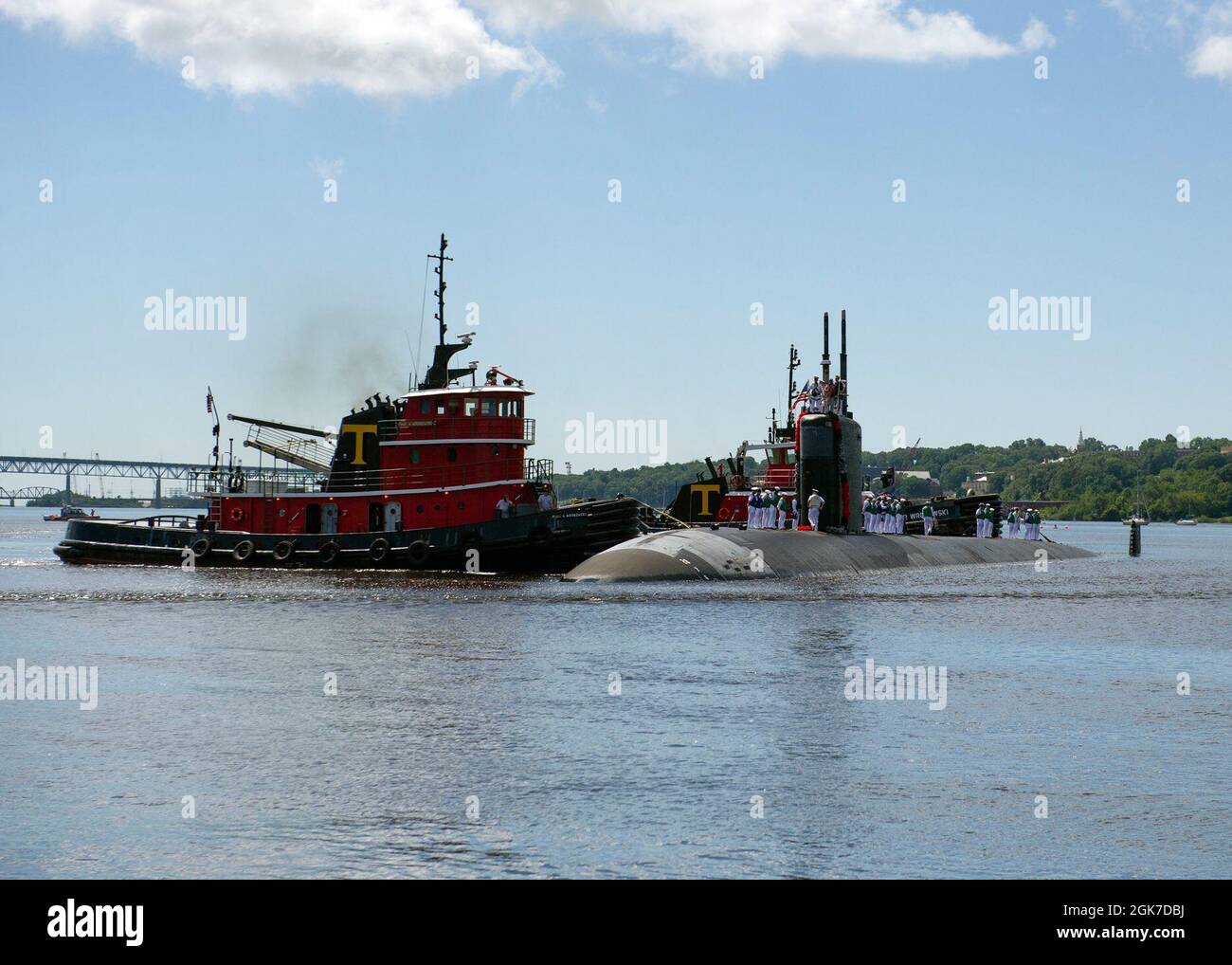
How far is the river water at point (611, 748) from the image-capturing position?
13.5 metres

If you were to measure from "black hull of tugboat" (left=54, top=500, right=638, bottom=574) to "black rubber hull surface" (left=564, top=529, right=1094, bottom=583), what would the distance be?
2.04m

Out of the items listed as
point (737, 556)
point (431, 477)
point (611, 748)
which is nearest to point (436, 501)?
point (431, 477)

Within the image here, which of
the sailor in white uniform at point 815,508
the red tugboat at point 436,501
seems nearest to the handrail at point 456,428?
the red tugboat at point 436,501

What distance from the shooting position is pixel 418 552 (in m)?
A: 52.8

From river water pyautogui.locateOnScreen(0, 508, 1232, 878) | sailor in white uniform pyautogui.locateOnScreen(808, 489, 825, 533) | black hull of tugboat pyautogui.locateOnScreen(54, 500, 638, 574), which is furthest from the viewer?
sailor in white uniform pyautogui.locateOnScreen(808, 489, 825, 533)

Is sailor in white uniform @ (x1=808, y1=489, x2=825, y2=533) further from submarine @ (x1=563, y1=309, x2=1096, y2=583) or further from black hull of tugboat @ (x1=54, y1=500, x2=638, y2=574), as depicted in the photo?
black hull of tugboat @ (x1=54, y1=500, x2=638, y2=574)

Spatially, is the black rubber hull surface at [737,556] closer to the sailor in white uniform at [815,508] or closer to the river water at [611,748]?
the sailor in white uniform at [815,508]

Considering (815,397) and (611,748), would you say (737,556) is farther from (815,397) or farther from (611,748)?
(611,748)

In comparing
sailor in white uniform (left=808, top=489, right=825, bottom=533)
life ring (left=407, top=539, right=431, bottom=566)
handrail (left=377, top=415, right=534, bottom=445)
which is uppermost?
handrail (left=377, top=415, right=534, bottom=445)

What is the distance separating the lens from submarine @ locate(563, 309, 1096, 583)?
4731 centimetres

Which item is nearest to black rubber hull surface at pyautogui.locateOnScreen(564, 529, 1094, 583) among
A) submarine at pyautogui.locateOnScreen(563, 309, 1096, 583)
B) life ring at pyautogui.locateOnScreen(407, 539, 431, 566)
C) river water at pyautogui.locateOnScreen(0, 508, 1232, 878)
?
submarine at pyautogui.locateOnScreen(563, 309, 1096, 583)

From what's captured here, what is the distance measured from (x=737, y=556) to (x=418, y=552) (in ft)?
41.6
